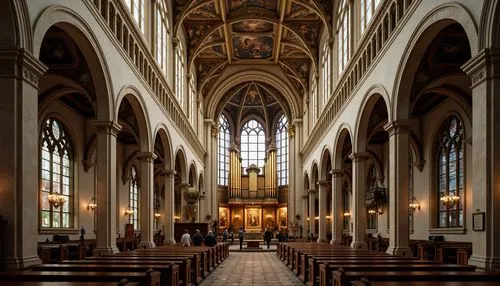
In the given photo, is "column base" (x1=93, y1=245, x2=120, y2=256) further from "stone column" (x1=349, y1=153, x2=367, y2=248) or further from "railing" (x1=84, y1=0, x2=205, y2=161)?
"stone column" (x1=349, y1=153, x2=367, y2=248)

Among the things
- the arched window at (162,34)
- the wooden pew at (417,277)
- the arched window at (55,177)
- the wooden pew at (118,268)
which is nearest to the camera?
the wooden pew at (417,277)

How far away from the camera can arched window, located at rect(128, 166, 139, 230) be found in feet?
122

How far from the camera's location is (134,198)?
126 ft

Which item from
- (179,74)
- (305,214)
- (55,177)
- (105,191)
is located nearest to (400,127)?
(105,191)

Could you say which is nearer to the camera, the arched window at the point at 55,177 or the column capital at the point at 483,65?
the column capital at the point at 483,65

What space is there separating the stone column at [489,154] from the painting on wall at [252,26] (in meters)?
27.2

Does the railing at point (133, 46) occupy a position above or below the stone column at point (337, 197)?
above

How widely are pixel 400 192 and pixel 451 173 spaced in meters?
7.87

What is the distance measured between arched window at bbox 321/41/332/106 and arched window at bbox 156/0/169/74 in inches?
358

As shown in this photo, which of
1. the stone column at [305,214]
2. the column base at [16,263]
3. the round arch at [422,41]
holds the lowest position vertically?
the stone column at [305,214]

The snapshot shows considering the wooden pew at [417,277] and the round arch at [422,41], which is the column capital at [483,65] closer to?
the round arch at [422,41]

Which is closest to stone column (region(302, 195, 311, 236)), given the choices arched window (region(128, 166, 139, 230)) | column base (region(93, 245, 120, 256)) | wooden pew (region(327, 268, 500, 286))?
arched window (region(128, 166, 139, 230))

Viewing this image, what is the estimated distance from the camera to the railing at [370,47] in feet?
58.6

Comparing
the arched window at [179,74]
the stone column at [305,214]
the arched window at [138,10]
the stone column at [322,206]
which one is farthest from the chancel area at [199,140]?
the stone column at [305,214]
